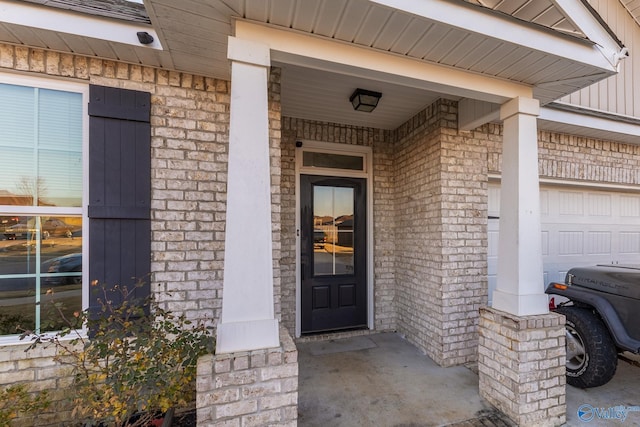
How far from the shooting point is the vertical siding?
3732mm

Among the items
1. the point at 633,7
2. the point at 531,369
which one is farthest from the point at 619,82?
the point at 531,369

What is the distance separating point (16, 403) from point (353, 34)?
10.5 ft

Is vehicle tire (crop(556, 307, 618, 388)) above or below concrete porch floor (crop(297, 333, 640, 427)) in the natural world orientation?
above

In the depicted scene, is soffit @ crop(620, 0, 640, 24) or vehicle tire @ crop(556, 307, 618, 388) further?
soffit @ crop(620, 0, 640, 24)

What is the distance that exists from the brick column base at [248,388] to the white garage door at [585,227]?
10.8 feet

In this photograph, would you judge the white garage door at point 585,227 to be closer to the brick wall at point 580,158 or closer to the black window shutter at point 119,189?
the brick wall at point 580,158

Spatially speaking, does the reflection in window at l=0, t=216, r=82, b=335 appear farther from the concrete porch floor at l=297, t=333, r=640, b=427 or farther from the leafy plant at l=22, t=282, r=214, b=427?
the concrete porch floor at l=297, t=333, r=640, b=427

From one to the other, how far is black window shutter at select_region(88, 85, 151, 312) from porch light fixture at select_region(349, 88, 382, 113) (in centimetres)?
192

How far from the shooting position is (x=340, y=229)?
3955mm

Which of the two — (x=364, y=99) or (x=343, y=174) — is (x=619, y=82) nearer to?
(x=364, y=99)

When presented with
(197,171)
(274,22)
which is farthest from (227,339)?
(274,22)

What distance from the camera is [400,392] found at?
2627 mm

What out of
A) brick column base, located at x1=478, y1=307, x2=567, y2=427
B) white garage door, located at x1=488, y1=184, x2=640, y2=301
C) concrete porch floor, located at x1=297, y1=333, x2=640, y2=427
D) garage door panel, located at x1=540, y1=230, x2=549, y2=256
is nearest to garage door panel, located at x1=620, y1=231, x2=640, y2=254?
white garage door, located at x1=488, y1=184, x2=640, y2=301

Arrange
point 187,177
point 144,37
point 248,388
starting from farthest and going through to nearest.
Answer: point 187,177
point 144,37
point 248,388
